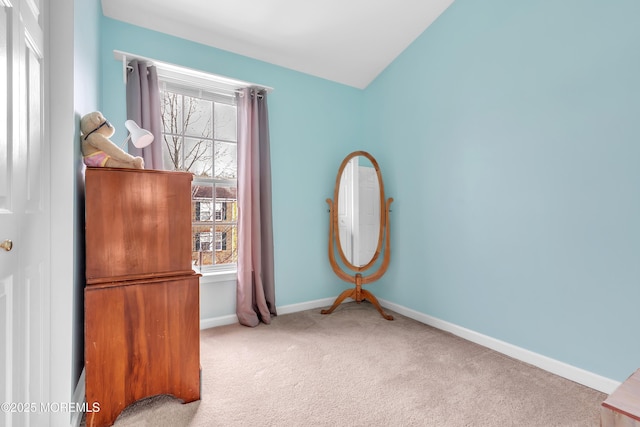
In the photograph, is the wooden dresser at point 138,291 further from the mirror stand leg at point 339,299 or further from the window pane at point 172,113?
the mirror stand leg at point 339,299

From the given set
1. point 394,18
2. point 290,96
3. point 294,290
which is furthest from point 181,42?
point 294,290

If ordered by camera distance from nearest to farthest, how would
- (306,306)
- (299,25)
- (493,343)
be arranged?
(493,343)
(299,25)
(306,306)

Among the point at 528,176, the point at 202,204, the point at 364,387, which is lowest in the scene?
the point at 364,387

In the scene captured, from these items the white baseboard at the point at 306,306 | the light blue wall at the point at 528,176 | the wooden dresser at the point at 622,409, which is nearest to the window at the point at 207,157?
the white baseboard at the point at 306,306

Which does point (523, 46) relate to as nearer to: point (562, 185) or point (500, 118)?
point (500, 118)

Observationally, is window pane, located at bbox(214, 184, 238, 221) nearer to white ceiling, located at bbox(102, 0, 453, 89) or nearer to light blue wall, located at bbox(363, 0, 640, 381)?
white ceiling, located at bbox(102, 0, 453, 89)

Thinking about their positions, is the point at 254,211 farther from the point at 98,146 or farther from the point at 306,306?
the point at 98,146

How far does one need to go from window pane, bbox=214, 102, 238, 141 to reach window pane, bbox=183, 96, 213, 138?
0.07m

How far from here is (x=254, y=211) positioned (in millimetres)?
2771

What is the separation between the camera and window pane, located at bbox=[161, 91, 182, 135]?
2.68 meters

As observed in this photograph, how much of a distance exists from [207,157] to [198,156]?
0.26ft

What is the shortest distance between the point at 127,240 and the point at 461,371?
2.12 metres

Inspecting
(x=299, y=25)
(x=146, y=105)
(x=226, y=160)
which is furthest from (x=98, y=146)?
(x=299, y=25)

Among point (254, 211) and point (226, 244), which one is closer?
point (254, 211)
